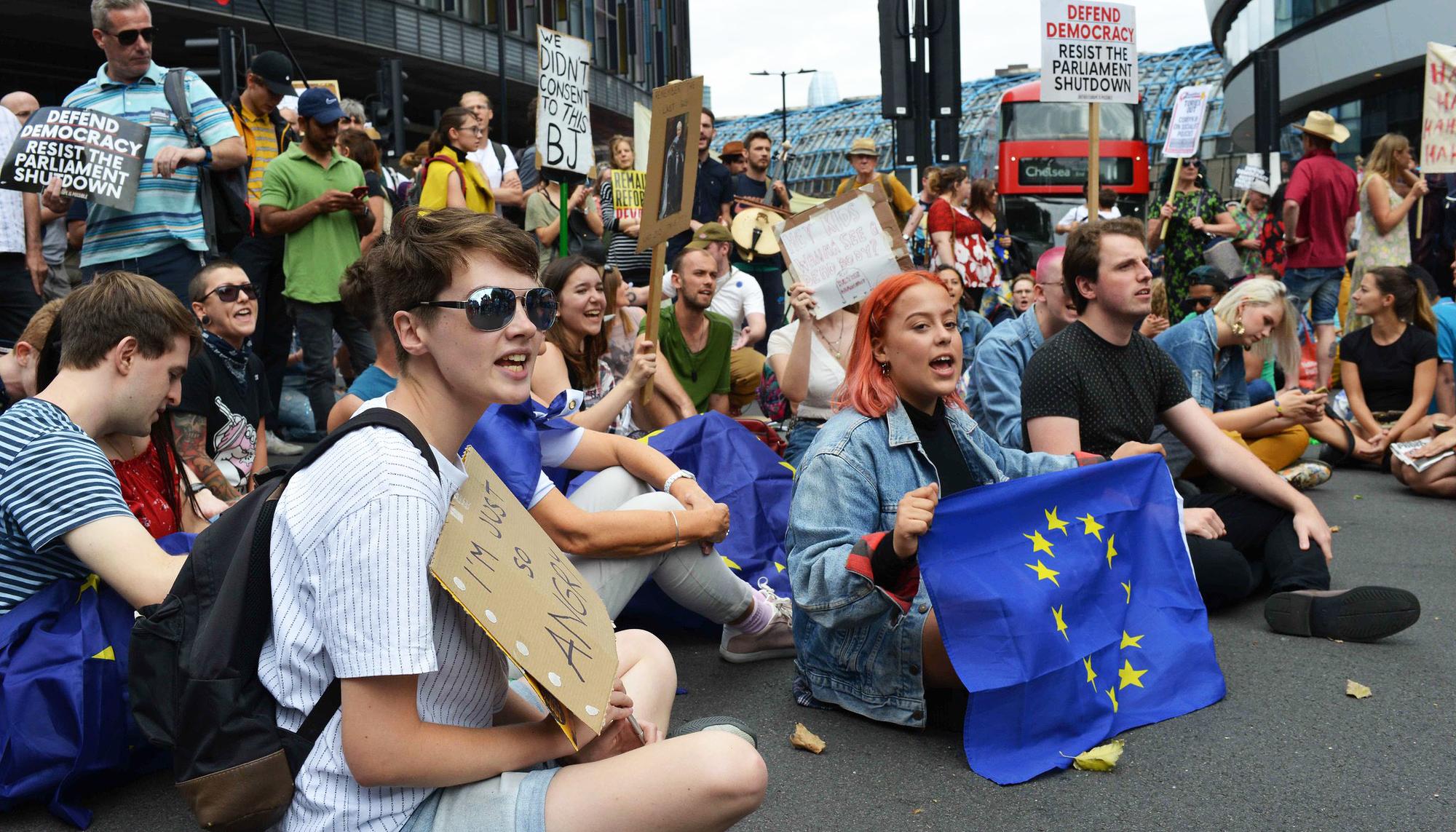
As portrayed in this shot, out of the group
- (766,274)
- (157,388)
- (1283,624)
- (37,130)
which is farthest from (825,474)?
(766,274)

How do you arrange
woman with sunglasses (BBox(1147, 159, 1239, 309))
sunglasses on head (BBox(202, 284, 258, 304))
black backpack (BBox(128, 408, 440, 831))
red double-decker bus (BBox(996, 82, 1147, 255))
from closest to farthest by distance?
black backpack (BBox(128, 408, 440, 831))
sunglasses on head (BBox(202, 284, 258, 304))
woman with sunglasses (BBox(1147, 159, 1239, 309))
red double-decker bus (BBox(996, 82, 1147, 255))

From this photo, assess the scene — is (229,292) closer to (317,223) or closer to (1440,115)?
(317,223)

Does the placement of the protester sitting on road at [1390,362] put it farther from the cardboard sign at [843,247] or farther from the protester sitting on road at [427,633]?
the protester sitting on road at [427,633]

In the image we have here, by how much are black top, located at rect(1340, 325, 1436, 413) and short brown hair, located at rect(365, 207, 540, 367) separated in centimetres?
743

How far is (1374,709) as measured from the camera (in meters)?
3.91

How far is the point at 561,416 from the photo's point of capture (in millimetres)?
4637

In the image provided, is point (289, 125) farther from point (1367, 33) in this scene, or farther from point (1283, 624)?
point (1367, 33)

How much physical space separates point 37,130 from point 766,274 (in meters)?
5.94

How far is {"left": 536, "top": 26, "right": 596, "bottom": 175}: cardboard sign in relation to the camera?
7391 mm

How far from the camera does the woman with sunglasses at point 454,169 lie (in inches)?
→ 333

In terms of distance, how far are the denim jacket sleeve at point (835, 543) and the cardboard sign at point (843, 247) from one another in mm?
2944

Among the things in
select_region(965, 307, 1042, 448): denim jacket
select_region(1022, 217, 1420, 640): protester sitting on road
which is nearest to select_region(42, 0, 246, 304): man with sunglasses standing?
select_region(965, 307, 1042, 448): denim jacket

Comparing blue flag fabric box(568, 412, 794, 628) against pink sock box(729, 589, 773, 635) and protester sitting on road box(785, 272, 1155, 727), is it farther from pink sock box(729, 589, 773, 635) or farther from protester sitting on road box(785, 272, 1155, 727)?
protester sitting on road box(785, 272, 1155, 727)

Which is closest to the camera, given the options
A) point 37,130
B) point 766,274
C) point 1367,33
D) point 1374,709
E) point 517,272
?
point 517,272
